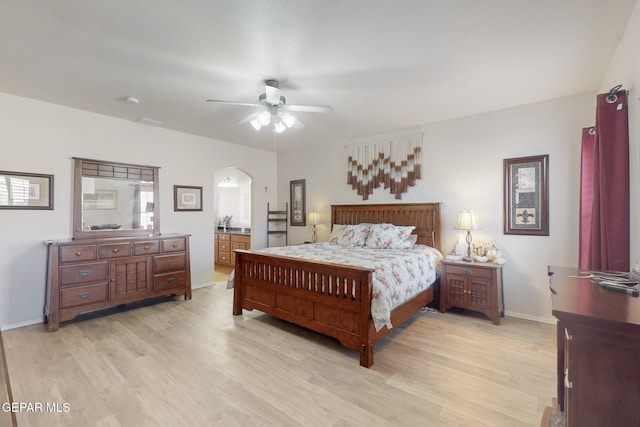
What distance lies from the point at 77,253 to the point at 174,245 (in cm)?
111

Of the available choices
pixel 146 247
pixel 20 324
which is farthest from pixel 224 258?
pixel 20 324

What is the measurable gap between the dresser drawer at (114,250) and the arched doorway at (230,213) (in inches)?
116

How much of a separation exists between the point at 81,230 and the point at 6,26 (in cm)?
244

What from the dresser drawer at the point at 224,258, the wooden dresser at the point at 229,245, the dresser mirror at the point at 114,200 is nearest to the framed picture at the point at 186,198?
the dresser mirror at the point at 114,200

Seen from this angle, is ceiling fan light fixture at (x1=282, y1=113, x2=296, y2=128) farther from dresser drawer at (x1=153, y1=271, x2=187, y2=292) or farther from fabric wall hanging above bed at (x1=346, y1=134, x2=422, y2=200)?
dresser drawer at (x1=153, y1=271, x2=187, y2=292)

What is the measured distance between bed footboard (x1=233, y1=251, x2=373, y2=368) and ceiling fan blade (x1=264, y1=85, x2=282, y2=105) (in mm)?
1629

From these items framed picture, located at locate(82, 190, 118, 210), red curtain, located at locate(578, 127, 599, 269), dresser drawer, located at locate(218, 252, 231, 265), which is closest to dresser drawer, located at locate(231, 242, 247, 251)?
dresser drawer, located at locate(218, 252, 231, 265)

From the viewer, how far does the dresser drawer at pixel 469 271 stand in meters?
3.42

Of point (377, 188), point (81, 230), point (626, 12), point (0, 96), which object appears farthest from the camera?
point (377, 188)

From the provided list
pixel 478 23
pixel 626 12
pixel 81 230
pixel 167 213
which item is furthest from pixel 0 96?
pixel 626 12

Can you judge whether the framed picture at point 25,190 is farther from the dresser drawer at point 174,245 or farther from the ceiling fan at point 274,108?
the ceiling fan at point 274,108

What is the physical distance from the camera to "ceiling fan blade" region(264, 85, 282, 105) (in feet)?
8.88

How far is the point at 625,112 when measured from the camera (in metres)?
2.03

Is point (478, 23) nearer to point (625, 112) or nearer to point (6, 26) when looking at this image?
point (625, 112)
